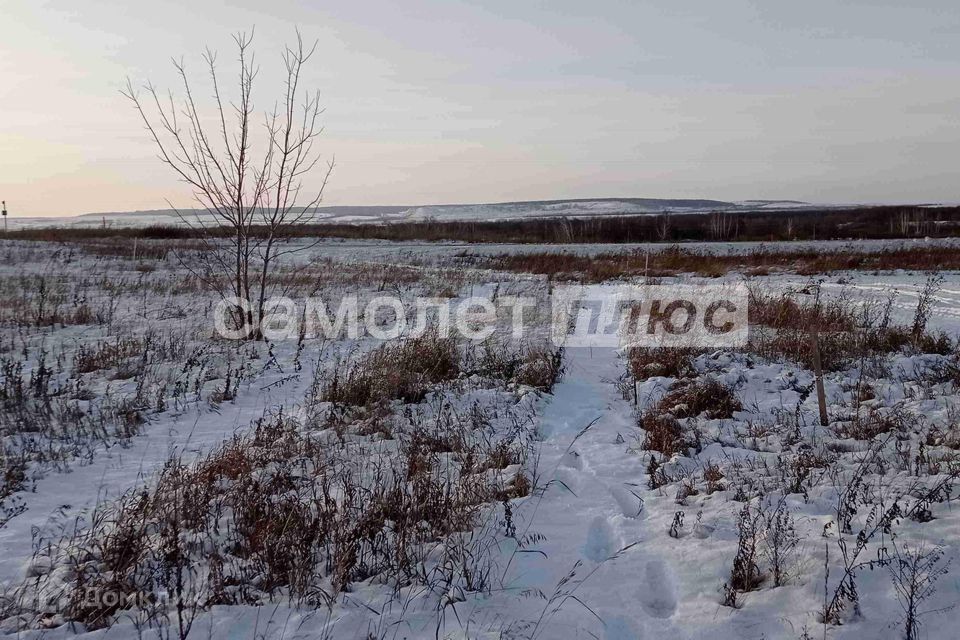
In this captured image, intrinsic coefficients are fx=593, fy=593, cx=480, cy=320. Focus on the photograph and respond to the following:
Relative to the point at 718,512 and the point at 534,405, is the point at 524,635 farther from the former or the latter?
the point at 534,405

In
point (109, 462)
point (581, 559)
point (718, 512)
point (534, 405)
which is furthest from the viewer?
point (534, 405)

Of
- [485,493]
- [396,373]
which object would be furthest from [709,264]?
[485,493]

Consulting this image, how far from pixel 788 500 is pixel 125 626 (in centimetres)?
375

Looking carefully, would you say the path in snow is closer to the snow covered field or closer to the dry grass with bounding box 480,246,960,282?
the snow covered field

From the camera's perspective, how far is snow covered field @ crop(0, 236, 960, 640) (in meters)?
2.78

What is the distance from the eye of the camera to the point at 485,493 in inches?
160

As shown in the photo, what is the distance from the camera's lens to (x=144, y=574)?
307 centimetres

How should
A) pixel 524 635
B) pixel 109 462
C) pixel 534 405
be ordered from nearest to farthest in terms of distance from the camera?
pixel 524 635 → pixel 109 462 → pixel 534 405

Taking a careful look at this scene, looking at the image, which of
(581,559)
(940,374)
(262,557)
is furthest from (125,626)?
(940,374)

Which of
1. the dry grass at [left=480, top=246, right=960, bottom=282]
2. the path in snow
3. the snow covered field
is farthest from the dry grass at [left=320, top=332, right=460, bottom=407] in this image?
the dry grass at [left=480, top=246, right=960, bottom=282]

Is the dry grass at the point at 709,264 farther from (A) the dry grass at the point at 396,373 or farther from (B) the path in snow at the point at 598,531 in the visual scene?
(B) the path in snow at the point at 598,531

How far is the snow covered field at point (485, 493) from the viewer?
2.78 metres

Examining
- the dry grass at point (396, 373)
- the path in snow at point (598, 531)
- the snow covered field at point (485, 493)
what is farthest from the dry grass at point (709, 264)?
the path in snow at point (598, 531)

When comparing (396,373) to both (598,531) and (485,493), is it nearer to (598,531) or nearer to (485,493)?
(485,493)
